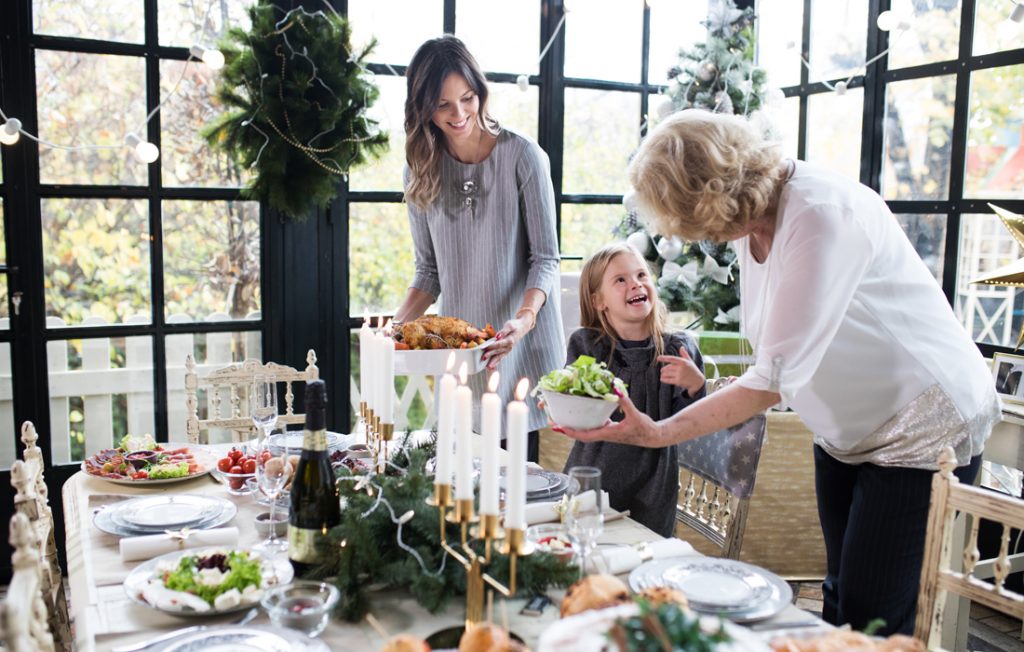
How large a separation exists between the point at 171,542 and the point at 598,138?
2834 mm

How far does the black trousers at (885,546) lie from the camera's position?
1.67m

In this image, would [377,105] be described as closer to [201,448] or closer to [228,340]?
[228,340]

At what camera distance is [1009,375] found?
9.13 feet

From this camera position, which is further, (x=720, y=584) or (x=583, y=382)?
(x=583, y=382)

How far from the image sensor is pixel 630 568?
142cm

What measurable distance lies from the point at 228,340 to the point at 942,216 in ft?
8.65

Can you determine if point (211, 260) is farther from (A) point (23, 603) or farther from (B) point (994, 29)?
(B) point (994, 29)

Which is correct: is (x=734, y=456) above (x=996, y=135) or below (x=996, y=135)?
below

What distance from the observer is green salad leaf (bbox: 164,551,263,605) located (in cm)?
128

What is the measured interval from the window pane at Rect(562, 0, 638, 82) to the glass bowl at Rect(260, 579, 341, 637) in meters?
3.00

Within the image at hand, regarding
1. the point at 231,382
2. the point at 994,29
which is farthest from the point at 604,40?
the point at 231,382

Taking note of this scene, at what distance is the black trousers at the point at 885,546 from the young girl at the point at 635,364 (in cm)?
51

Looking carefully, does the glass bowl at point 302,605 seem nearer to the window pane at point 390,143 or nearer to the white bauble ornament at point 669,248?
the window pane at point 390,143

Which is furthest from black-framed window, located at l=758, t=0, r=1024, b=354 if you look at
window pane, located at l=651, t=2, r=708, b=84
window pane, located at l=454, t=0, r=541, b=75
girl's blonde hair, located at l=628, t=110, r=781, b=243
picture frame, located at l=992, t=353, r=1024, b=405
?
girl's blonde hair, located at l=628, t=110, r=781, b=243
